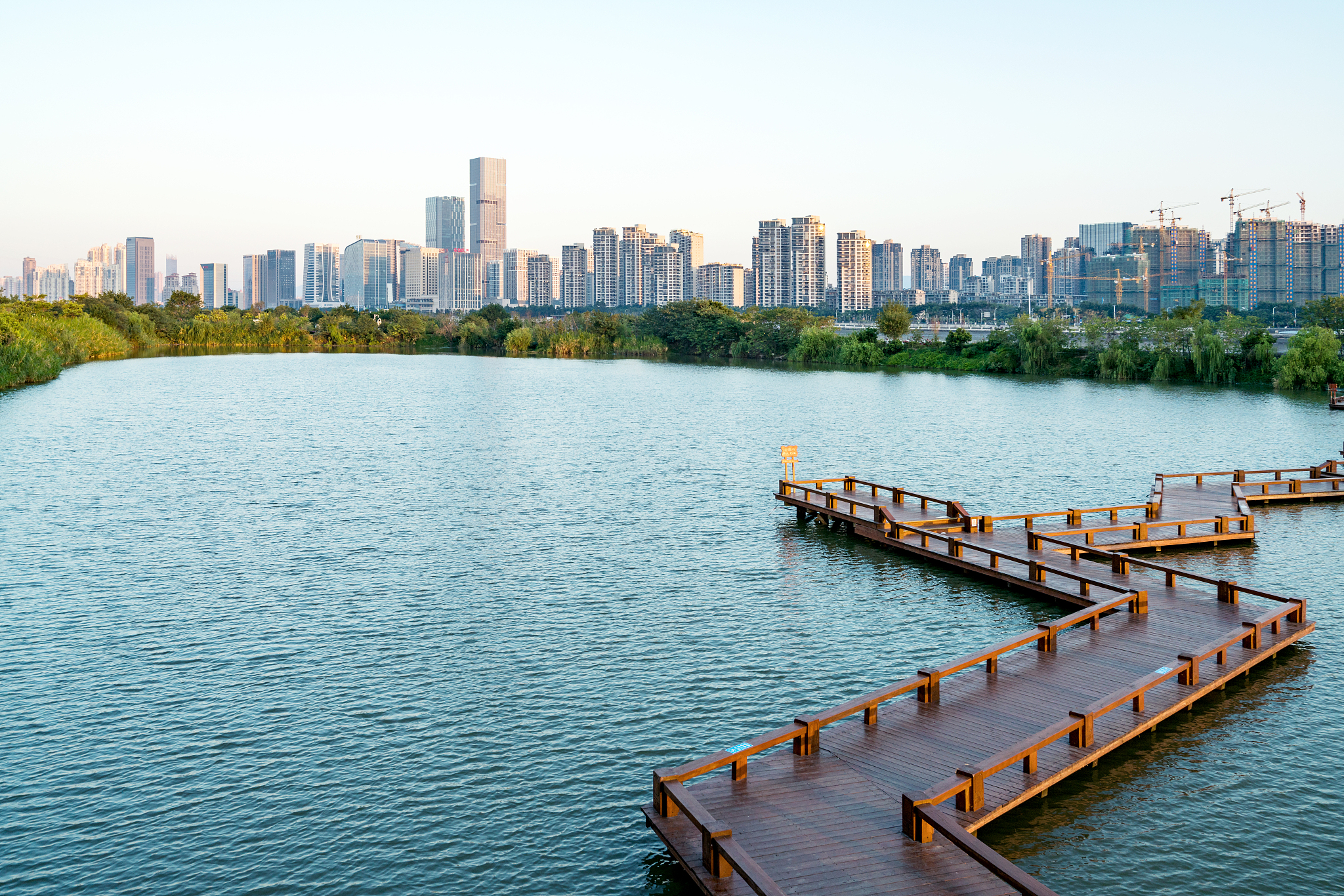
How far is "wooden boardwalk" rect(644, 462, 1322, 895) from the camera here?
1200 cm

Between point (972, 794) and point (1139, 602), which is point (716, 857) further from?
point (1139, 602)

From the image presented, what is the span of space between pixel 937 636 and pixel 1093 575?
20.4 ft

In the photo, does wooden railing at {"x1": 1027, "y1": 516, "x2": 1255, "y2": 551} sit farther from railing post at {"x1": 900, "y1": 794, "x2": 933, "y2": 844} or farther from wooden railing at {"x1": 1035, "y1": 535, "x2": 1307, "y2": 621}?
railing post at {"x1": 900, "y1": 794, "x2": 933, "y2": 844}

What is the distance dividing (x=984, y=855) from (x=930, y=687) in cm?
573

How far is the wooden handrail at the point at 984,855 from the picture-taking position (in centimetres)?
1105

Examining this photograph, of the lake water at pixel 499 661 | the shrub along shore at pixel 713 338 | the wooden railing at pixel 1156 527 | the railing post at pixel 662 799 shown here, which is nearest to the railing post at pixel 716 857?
the lake water at pixel 499 661

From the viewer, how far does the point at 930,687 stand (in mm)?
17281

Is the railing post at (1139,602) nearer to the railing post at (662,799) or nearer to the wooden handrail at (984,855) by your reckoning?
the wooden handrail at (984,855)

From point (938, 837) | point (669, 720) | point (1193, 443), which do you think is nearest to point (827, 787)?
point (938, 837)

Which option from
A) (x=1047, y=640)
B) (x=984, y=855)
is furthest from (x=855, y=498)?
(x=984, y=855)

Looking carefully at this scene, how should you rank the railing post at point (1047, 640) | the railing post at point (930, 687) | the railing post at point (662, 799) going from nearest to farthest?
the railing post at point (662, 799) → the railing post at point (930, 687) → the railing post at point (1047, 640)

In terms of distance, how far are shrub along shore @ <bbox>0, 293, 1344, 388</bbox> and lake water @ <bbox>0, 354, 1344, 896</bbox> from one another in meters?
43.2

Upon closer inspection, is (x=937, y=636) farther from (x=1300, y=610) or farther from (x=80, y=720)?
(x=80, y=720)

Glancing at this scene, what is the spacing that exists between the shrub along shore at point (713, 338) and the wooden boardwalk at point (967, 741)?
72766 millimetres
